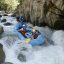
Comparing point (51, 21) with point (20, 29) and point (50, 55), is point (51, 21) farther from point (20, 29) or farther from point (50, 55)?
point (50, 55)

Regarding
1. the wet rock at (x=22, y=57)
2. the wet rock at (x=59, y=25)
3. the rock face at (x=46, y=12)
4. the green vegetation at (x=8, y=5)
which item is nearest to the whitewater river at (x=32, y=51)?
the wet rock at (x=22, y=57)

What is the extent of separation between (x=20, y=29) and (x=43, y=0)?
2.54m

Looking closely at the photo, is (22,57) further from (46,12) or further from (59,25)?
(46,12)

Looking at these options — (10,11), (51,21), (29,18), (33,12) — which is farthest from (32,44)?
(10,11)

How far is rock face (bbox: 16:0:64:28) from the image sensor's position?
1344cm

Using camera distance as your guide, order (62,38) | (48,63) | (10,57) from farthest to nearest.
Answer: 1. (62,38)
2. (10,57)
3. (48,63)

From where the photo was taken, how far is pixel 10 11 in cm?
2978

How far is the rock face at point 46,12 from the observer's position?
13.4 meters

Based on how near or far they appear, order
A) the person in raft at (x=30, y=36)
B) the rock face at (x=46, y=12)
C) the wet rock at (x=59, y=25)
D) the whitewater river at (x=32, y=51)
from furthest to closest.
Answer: the wet rock at (x=59, y=25)
the rock face at (x=46, y=12)
the person in raft at (x=30, y=36)
the whitewater river at (x=32, y=51)

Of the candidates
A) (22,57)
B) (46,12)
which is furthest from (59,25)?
(22,57)

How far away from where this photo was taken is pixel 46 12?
14.4 meters

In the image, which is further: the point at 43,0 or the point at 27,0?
the point at 27,0

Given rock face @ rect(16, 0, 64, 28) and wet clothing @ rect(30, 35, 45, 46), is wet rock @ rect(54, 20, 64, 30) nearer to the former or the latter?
rock face @ rect(16, 0, 64, 28)

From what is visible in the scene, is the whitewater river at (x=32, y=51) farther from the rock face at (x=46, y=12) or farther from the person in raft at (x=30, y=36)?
the rock face at (x=46, y=12)
